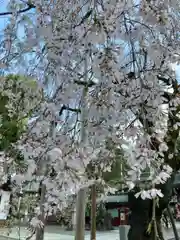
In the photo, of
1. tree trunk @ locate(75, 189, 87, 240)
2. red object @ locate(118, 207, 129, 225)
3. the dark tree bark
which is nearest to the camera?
tree trunk @ locate(75, 189, 87, 240)

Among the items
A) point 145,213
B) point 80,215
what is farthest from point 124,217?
point 80,215

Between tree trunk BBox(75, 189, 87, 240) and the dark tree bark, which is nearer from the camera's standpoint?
tree trunk BBox(75, 189, 87, 240)

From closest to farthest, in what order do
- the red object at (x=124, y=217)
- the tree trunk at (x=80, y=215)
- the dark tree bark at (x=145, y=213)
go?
1. the tree trunk at (x=80, y=215)
2. the dark tree bark at (x=145, y=213)
3. the red object at (x=124, y=217)

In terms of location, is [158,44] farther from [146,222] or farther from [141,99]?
[146,222]

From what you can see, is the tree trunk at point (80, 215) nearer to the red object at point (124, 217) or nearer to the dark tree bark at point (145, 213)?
the dark tree bark at point (145, 213)

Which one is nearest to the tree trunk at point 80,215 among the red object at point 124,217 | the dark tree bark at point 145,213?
the dark tree bark at point 145,213

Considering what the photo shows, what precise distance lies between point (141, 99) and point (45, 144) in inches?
16.7

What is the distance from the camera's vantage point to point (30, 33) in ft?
3.77

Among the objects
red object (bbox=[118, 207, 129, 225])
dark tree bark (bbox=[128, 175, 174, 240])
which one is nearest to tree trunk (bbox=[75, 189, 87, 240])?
dark tree bark (bbox=[128, 175, 174, 240])

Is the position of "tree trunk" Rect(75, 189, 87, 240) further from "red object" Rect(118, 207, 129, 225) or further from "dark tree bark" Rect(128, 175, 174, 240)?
"red object" Rect(118, 207, 129, 225)

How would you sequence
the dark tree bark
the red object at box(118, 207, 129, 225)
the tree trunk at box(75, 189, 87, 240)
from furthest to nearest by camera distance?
the red object at box(118, 207, 129, 225), the dark tree bark, the tree trunk at box(75, 189, 87, 240)

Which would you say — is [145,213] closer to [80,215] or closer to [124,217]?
[80,215]

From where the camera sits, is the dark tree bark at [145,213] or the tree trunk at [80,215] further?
the dark tree bark at [145,213]

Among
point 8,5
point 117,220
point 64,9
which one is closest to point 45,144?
point 64,9
